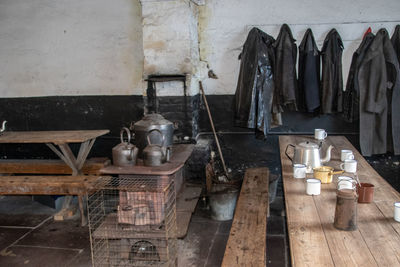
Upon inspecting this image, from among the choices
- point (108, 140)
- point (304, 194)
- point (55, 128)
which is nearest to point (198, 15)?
point (108, 140)

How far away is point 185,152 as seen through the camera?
12.0 feet

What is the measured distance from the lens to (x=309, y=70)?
416cm

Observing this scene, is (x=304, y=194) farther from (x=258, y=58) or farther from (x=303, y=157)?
(x=258, y=58)

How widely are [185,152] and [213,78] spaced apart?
1412 millimetres

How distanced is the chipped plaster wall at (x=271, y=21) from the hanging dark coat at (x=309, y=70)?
150 millimetres

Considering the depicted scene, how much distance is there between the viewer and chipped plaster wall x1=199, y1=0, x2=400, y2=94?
420cm

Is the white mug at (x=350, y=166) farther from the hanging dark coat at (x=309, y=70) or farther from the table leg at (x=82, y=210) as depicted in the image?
the table leg at (x=82, y=210)

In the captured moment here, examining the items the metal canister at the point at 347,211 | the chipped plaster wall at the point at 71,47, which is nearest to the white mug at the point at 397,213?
the metal canister at the point at 347,211

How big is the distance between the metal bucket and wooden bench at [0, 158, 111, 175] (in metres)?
1.40

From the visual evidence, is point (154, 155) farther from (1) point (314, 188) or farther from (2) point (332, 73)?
(2) point (332, 73)

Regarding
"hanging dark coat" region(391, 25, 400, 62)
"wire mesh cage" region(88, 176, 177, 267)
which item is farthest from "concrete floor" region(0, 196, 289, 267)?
"hanging dark coat" region(391, 25, 400, 62)

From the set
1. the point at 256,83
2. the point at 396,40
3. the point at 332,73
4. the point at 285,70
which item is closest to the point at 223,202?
the point at 256,83

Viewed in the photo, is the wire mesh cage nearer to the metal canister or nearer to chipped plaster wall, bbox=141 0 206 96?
the metal canister

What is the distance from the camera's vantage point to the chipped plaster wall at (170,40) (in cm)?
418
